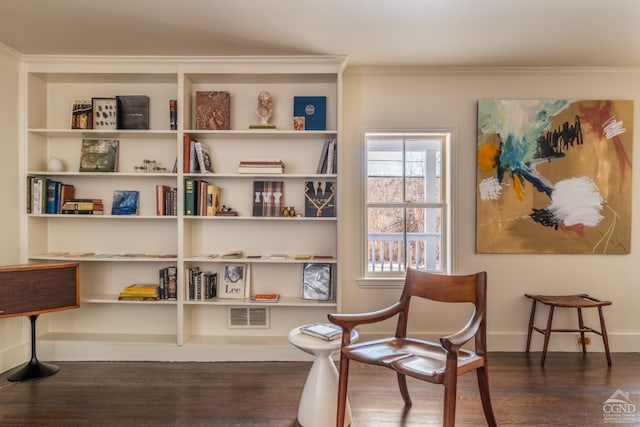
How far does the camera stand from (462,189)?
310 cm

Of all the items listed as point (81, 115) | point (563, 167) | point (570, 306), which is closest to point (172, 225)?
point (81, 115)

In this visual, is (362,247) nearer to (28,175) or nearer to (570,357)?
(570,357)

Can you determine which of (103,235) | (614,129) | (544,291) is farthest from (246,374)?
(614,129)

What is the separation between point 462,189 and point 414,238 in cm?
59

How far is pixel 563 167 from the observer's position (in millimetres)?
Result: 3025

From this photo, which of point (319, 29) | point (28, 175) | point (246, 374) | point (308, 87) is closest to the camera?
point (319, 29)

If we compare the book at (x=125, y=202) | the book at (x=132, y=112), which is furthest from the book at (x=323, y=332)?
the book at (x=132, y=112)

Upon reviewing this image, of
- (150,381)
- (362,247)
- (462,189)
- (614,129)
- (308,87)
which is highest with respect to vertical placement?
(308,87)

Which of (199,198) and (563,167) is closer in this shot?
(199,198)

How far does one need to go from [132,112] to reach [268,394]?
244 centimetres

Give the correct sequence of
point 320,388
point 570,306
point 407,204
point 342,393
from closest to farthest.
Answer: point 342,393, point 320,388, point 570,306, point 407,204

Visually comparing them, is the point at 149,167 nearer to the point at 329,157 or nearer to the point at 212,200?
the point at 212,200

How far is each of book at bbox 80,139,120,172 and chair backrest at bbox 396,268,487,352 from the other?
2.56 meters

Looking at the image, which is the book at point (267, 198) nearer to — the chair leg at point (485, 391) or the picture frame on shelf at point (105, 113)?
the picture frame on shelf at point (105, 113)
